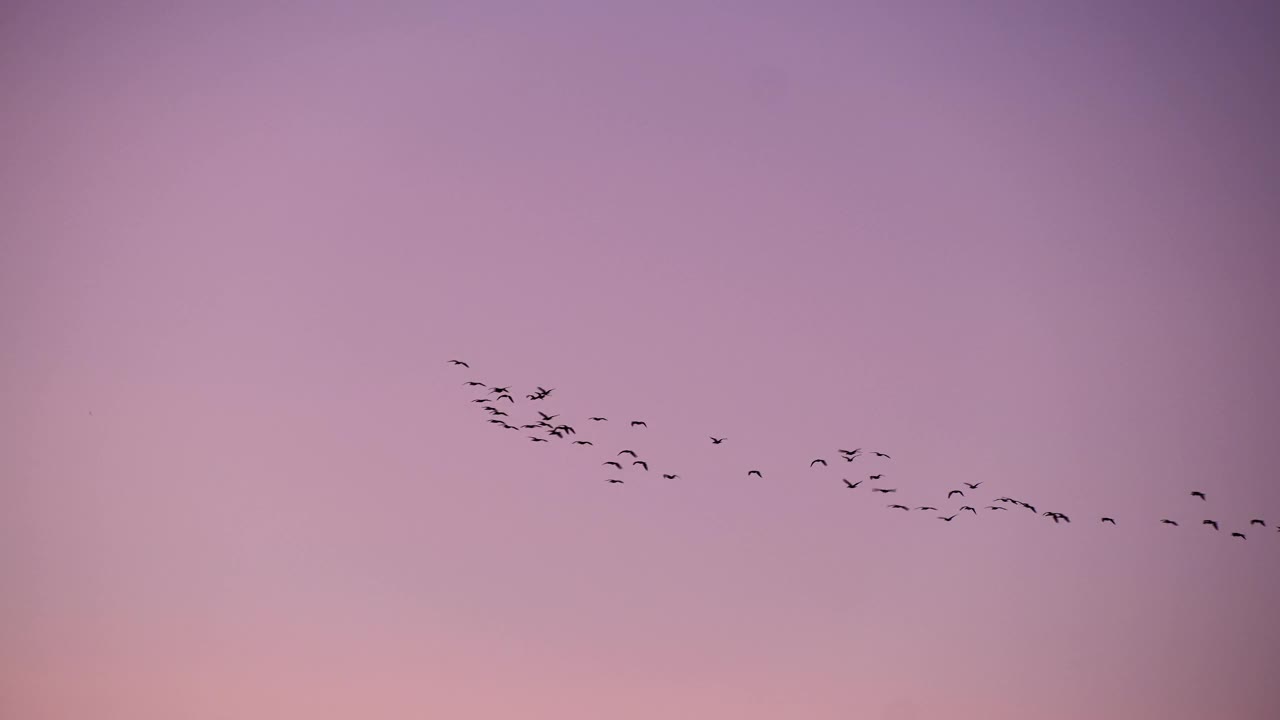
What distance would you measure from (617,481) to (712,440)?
59.6 inches

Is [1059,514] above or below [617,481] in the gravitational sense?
above

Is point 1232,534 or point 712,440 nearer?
point 712,440

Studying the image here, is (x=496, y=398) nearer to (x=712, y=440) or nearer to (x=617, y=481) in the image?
(x=617, y=481)

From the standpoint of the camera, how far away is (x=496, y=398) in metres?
12.6

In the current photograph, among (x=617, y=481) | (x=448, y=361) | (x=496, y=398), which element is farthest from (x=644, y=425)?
(x=448, y=361)

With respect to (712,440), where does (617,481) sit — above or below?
below

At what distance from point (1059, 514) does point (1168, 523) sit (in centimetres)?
188

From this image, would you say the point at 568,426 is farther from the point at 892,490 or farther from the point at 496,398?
the point at 892,490

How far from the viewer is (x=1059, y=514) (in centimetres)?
1328

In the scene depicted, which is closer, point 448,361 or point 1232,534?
point 448,361

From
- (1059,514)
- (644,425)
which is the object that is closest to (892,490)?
(1059,514)

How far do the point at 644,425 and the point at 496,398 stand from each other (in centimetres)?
216

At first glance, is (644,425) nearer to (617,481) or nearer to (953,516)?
(617,481)

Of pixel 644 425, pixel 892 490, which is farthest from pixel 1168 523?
pixel 644 425
